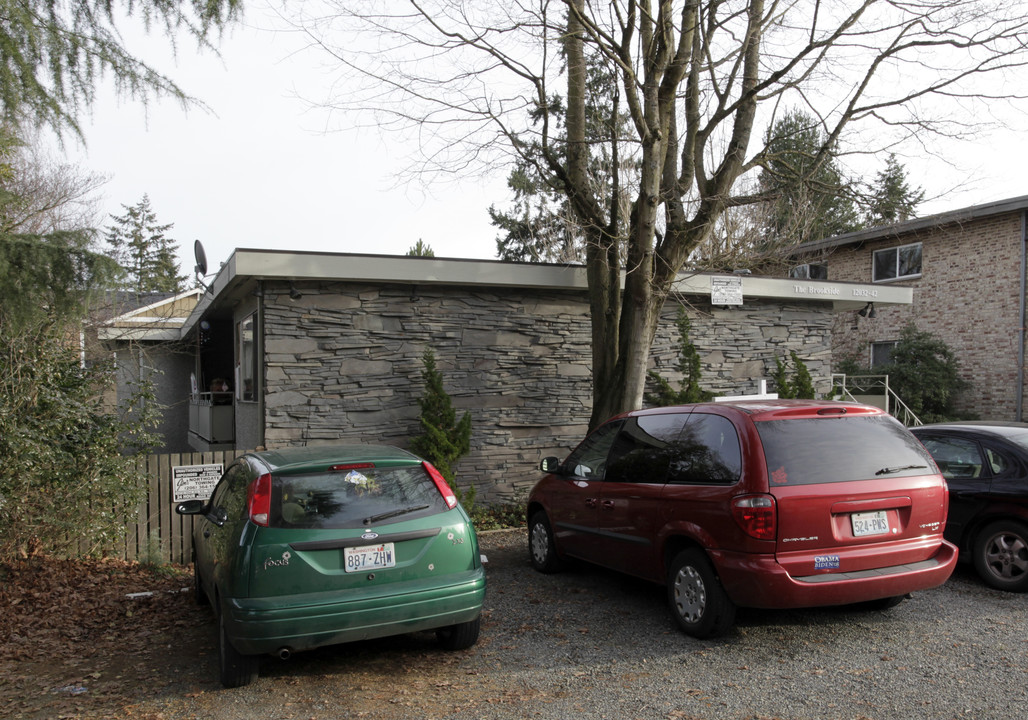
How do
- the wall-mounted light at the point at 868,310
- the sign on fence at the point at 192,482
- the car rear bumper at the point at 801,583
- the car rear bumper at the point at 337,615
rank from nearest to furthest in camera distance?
the car rear bumper at the point at 337,615
the car rear bumper at the point at 801,583
the sign on fence at the point at 192,482
the wall-mounted light at the point at 868,310

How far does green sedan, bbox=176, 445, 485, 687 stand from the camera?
447 centimetres

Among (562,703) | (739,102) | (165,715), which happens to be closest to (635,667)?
(562,703)

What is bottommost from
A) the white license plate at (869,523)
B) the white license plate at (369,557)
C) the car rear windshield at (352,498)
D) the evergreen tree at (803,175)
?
the white license plate at (369,557)

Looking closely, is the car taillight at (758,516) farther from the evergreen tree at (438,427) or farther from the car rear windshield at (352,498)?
the evergreen tree at (438,427)

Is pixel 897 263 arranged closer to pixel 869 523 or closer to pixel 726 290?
pixel 726 290

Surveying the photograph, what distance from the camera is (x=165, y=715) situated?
429 cm

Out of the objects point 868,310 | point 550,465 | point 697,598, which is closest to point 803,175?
point 868,310

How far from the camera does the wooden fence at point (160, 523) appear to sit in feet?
26.3

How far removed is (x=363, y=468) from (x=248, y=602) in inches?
42.4

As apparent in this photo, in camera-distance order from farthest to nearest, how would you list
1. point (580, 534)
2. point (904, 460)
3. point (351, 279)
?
point (351, 279)
point (580, 534)
point (904, 460)

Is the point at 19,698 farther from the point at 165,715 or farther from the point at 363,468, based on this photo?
the point at 363,468

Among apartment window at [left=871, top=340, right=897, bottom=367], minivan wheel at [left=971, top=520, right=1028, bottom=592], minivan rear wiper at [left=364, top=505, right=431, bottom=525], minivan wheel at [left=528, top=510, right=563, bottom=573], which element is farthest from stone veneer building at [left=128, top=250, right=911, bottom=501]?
apartment window at [left=871, top=340, right=897, bottom=367]

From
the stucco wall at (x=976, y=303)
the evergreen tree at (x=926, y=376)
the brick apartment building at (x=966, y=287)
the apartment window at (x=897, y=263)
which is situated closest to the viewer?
the brick apartment building at (x=966, y=287)

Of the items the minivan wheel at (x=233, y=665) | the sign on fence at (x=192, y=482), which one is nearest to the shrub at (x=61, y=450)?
the sign on fence at (x=192, y=482)
